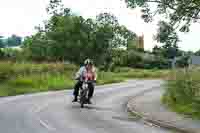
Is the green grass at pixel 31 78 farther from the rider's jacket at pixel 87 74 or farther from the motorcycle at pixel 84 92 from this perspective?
the motorcycle at pixel 84 92

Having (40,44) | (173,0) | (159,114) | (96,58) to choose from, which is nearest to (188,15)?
(173,0)

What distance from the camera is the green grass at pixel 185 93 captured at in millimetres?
18373

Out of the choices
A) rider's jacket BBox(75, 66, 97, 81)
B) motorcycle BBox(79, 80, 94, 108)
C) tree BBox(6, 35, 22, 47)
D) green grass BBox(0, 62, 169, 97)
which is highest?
tree BBox(6, 35, 22, 47)

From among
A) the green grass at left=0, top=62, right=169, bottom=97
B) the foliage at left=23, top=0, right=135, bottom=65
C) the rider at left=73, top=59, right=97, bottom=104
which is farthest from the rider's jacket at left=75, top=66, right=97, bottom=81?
the foliage at left=23, top=0, right=135, bottom=65

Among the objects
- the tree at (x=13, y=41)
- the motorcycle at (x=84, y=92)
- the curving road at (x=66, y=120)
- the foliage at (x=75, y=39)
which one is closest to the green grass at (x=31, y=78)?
the motorcycle at (x=84, y=92)

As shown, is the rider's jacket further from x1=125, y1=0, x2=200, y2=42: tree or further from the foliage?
the foliage

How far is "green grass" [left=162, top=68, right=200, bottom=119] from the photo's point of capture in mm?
18373

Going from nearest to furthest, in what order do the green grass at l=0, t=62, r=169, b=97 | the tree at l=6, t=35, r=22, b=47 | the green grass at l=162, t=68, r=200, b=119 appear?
the green grass at l=162, t=68, r=200, b=119, the green grass at l=0, t=62, r=169, b=97, the tree at l=6, t=35, r=22, b=47

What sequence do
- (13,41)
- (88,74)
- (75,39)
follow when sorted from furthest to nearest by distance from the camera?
(13,41), (75,39), (88,74)

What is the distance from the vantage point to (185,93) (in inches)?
778

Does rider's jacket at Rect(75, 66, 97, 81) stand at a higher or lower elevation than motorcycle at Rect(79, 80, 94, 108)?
higher

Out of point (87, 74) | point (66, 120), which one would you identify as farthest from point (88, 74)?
point (66, 120)

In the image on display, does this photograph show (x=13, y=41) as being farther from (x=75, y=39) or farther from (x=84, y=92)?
(x=84, y=92)

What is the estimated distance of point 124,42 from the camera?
8738cm
